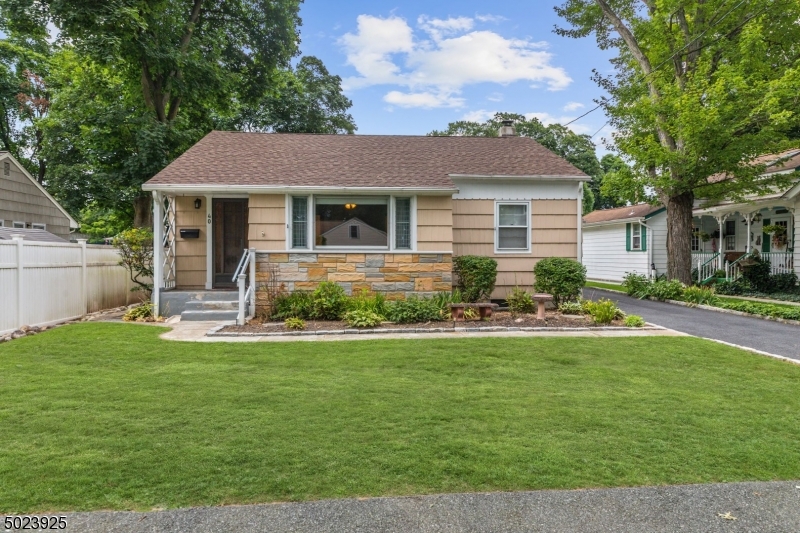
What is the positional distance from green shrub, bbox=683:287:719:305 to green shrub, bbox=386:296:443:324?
24.8ft

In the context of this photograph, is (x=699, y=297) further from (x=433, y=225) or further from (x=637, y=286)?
(x=433, y=225)

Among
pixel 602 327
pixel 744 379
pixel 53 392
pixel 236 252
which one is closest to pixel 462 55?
pixel 236 252

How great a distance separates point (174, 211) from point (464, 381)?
854cm

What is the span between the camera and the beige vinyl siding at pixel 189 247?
10609mm

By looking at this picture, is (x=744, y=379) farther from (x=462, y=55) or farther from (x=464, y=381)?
(x=462, y=55)

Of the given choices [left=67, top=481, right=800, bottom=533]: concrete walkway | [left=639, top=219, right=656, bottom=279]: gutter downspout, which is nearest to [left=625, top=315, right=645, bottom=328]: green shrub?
[left=67, top=481, right=800, bottom=533]: concrete walkway

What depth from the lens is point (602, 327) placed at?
8.26 m

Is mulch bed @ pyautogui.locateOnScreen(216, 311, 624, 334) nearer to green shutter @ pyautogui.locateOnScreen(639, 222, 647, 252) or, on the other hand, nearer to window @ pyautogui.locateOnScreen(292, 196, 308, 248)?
window @ pyautogui.locateOnScreen(292, 196, 308, 248)

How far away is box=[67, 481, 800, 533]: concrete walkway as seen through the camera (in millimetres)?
2424

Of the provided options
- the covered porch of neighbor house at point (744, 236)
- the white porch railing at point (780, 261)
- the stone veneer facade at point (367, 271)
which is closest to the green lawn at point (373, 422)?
the stone veneer facade at point (367, 271)

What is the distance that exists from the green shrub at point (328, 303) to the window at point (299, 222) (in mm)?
1266

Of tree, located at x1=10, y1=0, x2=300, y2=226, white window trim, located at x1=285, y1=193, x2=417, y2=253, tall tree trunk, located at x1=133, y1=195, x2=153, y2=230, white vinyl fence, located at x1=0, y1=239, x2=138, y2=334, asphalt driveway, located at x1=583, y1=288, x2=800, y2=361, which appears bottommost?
asphalt driveway, located at x1=583, y1=288, x2=800, y2=361

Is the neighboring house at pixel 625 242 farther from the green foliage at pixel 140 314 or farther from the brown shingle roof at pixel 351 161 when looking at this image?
the green foliage at pixel 140 314

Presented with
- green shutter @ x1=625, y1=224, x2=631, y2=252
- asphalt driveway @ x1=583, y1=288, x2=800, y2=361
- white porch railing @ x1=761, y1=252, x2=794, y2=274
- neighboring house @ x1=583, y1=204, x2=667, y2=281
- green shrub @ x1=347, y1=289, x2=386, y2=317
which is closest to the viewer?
asphalt driveway @ x1=583, y1=288, x2=800, y2=361
